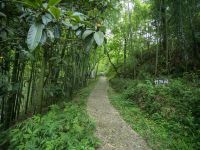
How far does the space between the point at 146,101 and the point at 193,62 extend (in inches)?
236

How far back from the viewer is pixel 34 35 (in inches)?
49.7

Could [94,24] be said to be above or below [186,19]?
below

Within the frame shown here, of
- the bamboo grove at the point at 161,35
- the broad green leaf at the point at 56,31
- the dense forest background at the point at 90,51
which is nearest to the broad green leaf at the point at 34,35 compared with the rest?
the dense forest background at the point at 90,51

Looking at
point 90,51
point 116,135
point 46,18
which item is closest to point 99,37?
point 46,18

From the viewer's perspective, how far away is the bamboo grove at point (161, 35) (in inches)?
426

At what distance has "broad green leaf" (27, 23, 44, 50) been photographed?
1226 mm

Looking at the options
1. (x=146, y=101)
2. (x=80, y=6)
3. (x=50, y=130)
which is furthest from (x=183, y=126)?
(x=80, y=6)

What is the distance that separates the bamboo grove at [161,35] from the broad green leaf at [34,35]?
9124 millimetres

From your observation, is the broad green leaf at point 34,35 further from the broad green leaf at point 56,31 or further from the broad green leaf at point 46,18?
the broad green leaf at point 56,31

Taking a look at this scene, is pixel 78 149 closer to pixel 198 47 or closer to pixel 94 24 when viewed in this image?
pixel 94 24

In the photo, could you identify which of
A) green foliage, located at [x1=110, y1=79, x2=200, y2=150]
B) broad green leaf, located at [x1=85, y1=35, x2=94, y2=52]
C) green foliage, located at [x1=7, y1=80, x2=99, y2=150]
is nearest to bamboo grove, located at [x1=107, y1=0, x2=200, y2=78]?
green foliage, located at [x1=110, y1=79, x2=200, y2=150]

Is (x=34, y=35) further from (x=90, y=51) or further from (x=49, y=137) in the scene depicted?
(x=90, y=51)

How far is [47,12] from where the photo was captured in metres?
1.33

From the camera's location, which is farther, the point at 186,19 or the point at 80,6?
the point at 186,19
